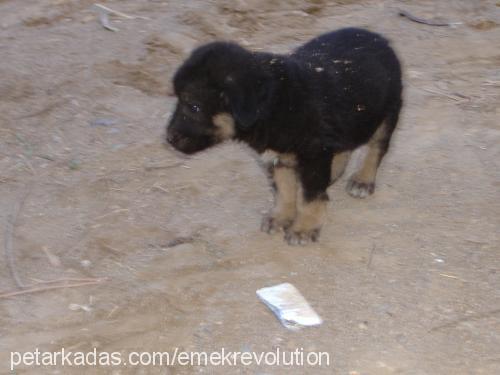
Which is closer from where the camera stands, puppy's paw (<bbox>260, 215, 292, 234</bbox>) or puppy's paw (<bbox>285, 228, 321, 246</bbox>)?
puppy's paw (<bbox>285, 228, 321, 246</bbox>)

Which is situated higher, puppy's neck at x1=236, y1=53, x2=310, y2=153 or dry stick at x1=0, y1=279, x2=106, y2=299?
puppy's neck at x1=236, y1=53, x2=310, y2=153

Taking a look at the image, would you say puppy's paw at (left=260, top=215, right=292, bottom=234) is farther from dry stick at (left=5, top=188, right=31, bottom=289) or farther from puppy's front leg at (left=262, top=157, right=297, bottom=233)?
dry stick at (left=5, top=188, right=31, bottom=289)

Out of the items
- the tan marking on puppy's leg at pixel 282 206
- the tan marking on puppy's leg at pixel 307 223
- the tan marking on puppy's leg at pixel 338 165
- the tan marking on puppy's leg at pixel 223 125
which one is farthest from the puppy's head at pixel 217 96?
the tan marking on puppy's leg at pixel 338 165

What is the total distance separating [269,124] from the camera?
4488 mm

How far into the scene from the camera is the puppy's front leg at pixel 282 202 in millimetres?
4973

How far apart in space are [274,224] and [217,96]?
1142 millimetres

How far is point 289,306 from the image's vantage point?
4.23m

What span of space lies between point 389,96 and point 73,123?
9.54 feet

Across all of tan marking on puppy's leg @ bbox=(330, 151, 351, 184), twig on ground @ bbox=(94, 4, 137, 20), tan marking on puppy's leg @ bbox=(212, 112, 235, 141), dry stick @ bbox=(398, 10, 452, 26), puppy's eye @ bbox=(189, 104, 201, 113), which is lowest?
twig on ground @ bbox=(94, 4, 137, 20)

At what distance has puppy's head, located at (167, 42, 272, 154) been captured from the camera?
428cm

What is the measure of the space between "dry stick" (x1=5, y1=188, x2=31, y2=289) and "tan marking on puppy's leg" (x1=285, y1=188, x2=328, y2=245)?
1779 mm

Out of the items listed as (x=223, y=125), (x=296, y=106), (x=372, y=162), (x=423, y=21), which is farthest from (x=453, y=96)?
(x=223, y=125)

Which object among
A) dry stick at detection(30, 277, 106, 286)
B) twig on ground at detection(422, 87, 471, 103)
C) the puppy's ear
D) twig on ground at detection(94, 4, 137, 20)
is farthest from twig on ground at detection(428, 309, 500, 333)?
twig on ground at detection(94, 4, 137, 20)

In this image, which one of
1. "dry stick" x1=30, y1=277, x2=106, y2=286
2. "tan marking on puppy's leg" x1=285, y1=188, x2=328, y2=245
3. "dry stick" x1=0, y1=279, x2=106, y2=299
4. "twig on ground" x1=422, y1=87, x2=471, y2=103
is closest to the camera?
"dry stick" x1=0, y1=279, x2=106, y2=299
